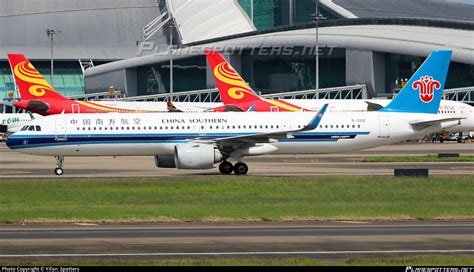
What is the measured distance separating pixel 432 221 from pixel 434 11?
127m

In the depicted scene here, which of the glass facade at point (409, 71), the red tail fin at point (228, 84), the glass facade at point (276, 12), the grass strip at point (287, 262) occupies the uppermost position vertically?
the glass facade at point (276, 12)

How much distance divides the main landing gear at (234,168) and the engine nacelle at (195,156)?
80.7 inches

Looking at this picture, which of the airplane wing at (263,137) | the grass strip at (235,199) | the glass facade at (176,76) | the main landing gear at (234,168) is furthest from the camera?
the glass facade at (176,76)

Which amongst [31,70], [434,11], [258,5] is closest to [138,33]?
[258,5]

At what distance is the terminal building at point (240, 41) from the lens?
133125 mm

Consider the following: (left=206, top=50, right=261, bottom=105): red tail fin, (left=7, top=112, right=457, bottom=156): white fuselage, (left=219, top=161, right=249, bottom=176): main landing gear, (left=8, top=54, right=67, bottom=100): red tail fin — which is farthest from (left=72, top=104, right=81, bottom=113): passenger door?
(left=219, top=161, right=249, bottom=176): main landing gear

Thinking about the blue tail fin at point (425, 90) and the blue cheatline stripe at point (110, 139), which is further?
the blue tail fin at point (425, 90)

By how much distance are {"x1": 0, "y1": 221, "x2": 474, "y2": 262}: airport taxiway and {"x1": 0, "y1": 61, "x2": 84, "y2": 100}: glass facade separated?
5906 inches

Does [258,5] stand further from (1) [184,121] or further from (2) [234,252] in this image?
(2) [234,252]

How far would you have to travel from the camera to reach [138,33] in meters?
186

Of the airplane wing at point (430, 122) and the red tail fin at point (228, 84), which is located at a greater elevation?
the red tail fin at point (228, 84)

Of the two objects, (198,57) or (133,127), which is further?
(198,57)

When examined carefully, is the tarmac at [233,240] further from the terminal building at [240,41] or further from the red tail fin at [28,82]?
the terminal building at [240,41]
